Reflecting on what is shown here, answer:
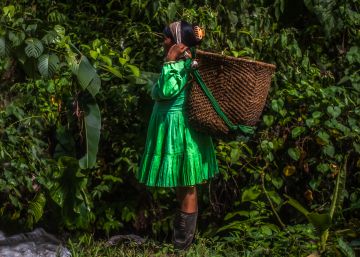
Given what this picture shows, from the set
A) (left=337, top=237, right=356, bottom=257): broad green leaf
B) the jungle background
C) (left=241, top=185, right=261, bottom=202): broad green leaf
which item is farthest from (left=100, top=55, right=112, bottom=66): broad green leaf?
(left=337, top=237, right=356, bottom=257): broad green leaf

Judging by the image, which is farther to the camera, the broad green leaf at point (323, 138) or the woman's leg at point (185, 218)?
the broad green leaf at point (323, 138)

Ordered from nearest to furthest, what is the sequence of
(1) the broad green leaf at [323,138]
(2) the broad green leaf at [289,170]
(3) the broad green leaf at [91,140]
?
1. (3) the broad green leaf at [91,140]
2. (1) the broad green leaf at [323,138]
3. (2) the broad green leaf at [289,170]

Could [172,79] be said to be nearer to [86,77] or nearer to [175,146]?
[175,146]

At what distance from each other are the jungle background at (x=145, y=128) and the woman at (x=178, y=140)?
38cm

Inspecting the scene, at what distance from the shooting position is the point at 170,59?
4.61 m

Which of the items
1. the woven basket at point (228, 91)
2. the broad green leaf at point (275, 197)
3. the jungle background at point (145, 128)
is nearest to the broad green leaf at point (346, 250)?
the jungle background at point (145, 128)

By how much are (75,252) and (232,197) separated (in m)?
1.64

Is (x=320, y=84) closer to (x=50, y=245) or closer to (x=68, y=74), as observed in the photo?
(x=68, y=74)

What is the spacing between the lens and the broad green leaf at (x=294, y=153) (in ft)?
18.3

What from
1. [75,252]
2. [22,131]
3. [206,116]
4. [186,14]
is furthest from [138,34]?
[75,252]

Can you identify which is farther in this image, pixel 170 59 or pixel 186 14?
pixel 186 14

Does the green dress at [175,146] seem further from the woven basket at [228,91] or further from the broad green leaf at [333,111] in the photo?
the broad green leaf at [333,111]

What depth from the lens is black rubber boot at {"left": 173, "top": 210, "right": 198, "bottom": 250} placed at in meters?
4.83

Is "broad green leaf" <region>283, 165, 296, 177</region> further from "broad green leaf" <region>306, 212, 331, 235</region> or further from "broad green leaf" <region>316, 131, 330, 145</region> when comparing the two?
"broad green leaf" <region>306, 212, 331, 235</region>
